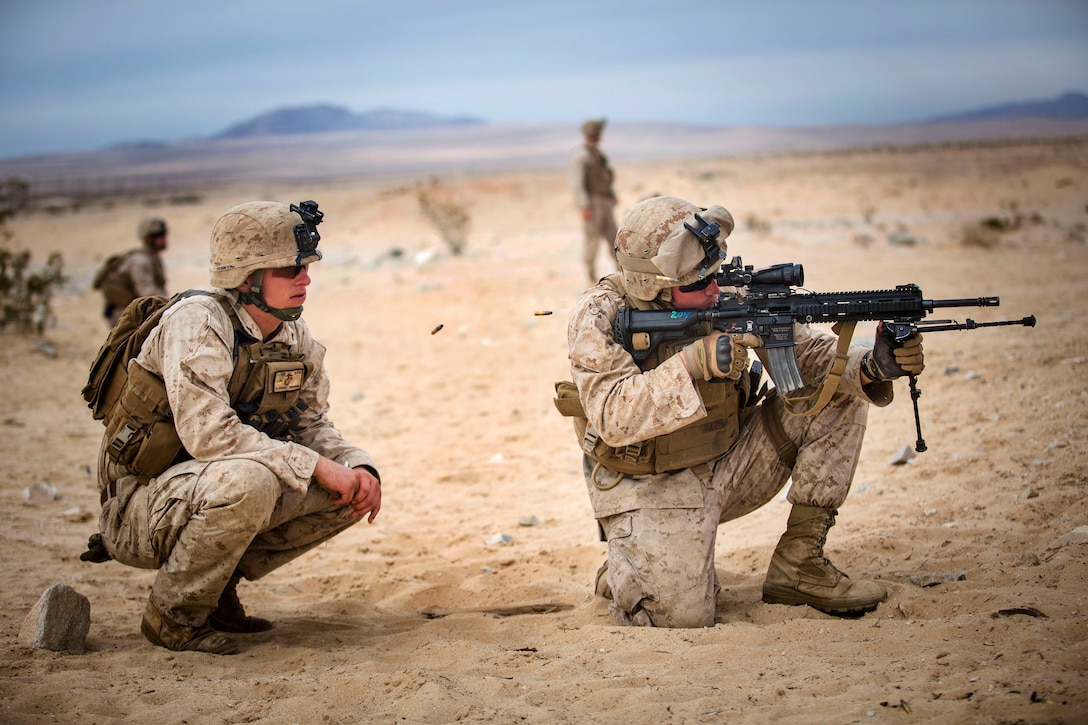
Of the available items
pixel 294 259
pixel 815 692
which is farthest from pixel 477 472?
pixel 815 692

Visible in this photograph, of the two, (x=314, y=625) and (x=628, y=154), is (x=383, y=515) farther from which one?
(x=628, y=154)

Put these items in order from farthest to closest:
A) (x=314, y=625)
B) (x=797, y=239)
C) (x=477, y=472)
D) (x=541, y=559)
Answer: (x=797, y=239), (x=477, y=472), (x=541, y=559), (x=314, y=625)

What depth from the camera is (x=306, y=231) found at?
12.5ft

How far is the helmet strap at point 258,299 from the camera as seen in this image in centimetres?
378

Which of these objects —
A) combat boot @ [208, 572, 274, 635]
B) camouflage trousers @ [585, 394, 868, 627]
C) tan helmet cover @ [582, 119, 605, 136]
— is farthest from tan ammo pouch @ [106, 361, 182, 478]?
tan helmet cover @ [582, 119, 605, 136]

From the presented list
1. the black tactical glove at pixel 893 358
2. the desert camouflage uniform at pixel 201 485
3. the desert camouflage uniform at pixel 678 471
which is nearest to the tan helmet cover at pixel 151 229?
the desert camouflage uniform at pixel 201 485

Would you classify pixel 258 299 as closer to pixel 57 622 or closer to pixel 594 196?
pixel 57 622

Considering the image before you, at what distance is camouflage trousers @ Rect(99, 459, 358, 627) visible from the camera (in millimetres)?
3516

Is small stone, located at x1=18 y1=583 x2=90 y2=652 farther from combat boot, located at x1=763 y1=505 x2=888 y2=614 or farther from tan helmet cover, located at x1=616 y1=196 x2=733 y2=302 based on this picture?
combat boot, located at x1=763 y1=505 x2=888 y2=614

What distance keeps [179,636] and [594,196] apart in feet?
31.5

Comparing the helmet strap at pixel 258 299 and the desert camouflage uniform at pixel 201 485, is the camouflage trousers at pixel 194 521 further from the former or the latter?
the helmet strap at pixel 258 299

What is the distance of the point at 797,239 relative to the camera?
16.8 meters

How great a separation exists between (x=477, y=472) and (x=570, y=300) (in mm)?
5610

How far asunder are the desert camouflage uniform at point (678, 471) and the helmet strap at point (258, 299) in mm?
1175
